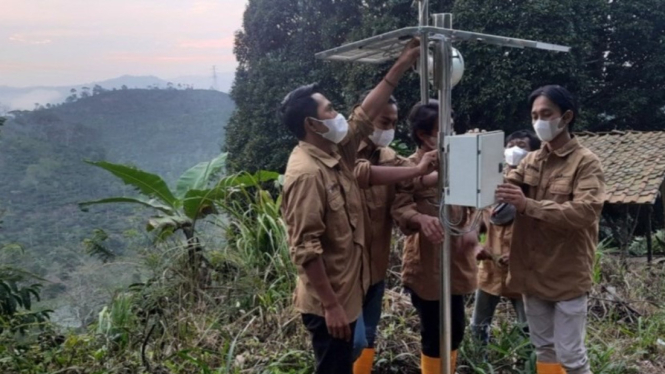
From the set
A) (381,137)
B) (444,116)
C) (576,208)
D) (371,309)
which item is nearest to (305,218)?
(444,116)

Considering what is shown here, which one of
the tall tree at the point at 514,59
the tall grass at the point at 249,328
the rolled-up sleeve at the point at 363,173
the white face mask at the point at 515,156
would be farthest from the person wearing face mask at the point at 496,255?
the tall tree at the point at 514,59

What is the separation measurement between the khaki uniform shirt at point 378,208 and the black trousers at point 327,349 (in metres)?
0.45

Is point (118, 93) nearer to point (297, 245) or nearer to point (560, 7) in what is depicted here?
point (560, 7)

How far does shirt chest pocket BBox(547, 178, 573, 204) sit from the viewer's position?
90.7 inches

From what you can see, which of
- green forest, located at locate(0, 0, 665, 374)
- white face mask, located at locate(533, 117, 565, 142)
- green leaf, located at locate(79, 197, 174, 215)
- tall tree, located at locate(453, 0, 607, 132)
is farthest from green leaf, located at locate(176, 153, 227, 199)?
tall tree, located at locate(453, 0, 607, 132)

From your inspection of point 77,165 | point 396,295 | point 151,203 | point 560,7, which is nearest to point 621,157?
point 560,7

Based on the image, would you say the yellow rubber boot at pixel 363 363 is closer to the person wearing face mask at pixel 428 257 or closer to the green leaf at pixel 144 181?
the person wearing face mask at pixel 428 257

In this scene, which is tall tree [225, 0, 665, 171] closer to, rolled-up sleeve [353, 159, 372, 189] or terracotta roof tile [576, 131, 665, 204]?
terracotta roof tile [576, 131, 665, 204]

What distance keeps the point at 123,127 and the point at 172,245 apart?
6.13 m

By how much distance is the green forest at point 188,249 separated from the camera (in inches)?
125

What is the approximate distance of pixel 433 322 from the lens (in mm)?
2547

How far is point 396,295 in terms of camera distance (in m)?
3.82

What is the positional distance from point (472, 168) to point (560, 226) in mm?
562

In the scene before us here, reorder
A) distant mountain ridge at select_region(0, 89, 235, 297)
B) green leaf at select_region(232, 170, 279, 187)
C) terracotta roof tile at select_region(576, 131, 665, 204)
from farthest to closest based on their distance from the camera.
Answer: terracotta roof tile at select_region(576, 131, 665, 204) < distant mountain ridge at select_region(0, 89, 235, 297) < green leaf at select_region(232, 170, 279, 187)
